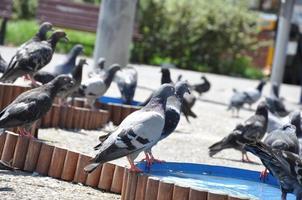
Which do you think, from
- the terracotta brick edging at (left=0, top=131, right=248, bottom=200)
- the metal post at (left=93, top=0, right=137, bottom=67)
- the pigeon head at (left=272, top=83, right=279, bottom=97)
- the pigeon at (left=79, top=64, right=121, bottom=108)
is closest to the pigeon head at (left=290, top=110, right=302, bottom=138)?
the pigeon at (left=79, top=64, right=121, bottom=108)

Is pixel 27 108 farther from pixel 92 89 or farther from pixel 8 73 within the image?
pixel 92 89

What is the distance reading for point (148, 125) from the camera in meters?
6.53

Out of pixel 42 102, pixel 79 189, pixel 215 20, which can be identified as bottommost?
pixel 79 189

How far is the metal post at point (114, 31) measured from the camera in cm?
1636

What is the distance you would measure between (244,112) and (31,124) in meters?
8.76

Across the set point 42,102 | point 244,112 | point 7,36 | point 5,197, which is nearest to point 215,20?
point 7,36

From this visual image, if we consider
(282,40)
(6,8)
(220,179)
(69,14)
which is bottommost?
(220,179)

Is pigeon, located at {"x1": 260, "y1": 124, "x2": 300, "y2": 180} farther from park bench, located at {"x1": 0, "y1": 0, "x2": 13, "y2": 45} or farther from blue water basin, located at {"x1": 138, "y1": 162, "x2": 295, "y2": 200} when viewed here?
park bench, located at {"x1": 0, "y1": 0, "x2": 13, "y2": 45}

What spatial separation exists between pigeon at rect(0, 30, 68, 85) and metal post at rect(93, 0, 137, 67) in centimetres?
555

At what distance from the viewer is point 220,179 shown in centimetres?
761

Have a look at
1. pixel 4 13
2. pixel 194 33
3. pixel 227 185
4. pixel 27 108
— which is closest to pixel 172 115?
pixel 227 185

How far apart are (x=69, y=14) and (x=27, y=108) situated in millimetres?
16259

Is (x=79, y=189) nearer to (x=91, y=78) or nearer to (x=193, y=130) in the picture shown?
(x=91, y=78)

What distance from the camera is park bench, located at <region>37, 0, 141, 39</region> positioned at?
23.7 meters
